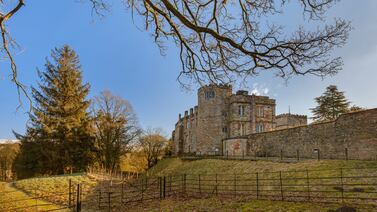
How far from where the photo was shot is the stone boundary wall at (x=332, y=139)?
14.9m

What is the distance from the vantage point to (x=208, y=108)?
113 feet

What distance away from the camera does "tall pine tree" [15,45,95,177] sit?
981 inches

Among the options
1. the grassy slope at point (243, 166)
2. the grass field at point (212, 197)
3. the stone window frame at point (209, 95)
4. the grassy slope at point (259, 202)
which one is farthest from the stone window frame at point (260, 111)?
the grassy slope at point (259, 202)

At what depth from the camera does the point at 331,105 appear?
3616 centimetres

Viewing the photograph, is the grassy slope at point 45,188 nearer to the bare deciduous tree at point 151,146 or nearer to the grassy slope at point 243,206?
the grassy slope at point 243,206

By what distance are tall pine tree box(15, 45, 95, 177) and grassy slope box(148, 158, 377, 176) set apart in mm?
8722

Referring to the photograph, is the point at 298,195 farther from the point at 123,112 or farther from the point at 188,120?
the point at 188,120

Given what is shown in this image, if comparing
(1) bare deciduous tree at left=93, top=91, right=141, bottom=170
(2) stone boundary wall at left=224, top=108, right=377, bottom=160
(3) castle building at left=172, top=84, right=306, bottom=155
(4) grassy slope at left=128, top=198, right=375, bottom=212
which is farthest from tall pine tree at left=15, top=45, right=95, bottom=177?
(2) stone boundary wall at left=224, top=108, right=377, bottom=160

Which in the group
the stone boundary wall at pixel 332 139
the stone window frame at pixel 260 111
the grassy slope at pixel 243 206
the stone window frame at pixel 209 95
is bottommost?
the grassy slope at pixel 243 206

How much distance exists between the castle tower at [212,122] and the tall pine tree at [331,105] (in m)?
12.8

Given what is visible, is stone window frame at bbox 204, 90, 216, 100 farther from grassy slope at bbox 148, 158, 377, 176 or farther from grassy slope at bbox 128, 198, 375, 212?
grassy slope at bbox 128, 198, 375, 212

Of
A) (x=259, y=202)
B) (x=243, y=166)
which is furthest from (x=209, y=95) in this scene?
(x=259, y=202)

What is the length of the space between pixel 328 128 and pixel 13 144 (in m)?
39.2

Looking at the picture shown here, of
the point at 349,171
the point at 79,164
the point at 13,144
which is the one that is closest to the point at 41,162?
the point at 79,164
